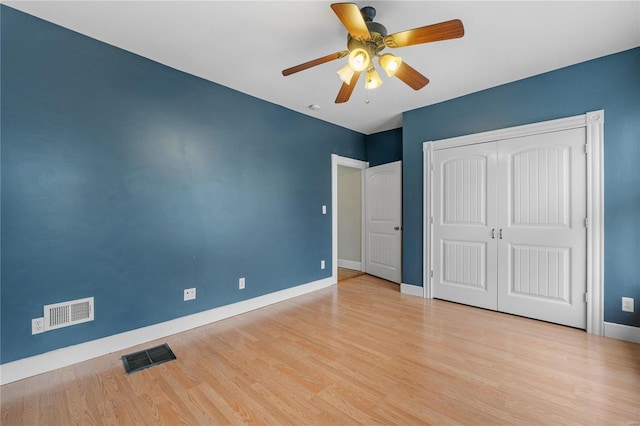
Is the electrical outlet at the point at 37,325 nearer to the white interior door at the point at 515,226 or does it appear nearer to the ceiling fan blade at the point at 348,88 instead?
the ceiling fan blade at the point at 348,88

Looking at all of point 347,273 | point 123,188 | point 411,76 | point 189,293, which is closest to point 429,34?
point 411,76

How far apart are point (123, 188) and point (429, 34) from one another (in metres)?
2.70

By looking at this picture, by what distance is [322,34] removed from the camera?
224cm

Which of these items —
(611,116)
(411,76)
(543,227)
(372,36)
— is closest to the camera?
(372,36)

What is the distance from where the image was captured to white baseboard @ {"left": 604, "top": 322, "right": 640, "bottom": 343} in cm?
249

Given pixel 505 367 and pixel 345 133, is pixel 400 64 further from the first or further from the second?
pixel 345 133

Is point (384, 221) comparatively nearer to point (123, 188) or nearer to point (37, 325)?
point (123, 188)

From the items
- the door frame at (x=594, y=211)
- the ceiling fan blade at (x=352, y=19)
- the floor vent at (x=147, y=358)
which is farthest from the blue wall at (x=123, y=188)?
the door frame at (x=594, y=211)

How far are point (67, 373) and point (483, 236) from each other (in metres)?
4.22

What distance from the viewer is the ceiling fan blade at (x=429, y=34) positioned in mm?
1617

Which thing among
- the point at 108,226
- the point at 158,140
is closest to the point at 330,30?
the point at 158,140

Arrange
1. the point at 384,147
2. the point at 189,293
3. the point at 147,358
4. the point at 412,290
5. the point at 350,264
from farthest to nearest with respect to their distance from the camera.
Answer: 1. the point at 350,264
2. the point at 384,147
3. the point at 412,290
4. the point at 189,293
5. the point at 147,358

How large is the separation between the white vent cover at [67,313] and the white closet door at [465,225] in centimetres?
380

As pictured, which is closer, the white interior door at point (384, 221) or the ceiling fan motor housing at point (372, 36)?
the ceiling fan motor housing at point (372, 36)
